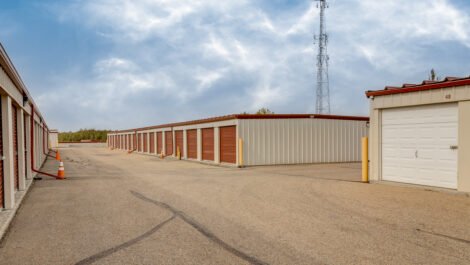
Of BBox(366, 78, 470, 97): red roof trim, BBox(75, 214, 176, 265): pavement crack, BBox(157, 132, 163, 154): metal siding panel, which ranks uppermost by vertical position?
BBox(366, 78, 470, 97): red roof trim

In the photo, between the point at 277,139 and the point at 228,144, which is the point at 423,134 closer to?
the point at 277,139

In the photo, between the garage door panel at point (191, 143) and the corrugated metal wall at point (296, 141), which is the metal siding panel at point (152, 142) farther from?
the corrugated metal wall at point (296, 141)

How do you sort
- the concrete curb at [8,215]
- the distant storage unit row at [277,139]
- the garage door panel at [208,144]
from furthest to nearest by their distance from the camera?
the garage door panel at [208,144] < the distant storage unit row at [277,139] < the concrete curb at [8,215]

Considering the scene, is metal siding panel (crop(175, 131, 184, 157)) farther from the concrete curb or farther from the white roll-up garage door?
the white roll-up garage door

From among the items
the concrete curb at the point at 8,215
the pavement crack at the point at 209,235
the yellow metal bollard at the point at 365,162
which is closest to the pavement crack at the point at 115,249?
the pavement crack at the point at 209,235

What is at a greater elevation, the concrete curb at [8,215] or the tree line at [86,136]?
the tree line at [86,136]

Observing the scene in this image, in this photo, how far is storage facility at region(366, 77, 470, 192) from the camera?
1108cm

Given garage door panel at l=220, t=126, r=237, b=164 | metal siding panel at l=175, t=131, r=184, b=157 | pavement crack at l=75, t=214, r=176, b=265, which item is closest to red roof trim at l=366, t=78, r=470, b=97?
pavement crack at l=75, t=214, r=176, b=265

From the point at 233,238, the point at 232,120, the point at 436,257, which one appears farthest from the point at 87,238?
the point at 232,120

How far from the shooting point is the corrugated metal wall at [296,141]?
2294 centimetres

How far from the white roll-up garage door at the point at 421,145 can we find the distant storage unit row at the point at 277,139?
10126 mm

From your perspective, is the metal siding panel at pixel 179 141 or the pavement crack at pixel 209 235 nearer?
the pavement crack at pixel 209 235

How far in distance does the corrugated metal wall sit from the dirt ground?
10450 millimetres

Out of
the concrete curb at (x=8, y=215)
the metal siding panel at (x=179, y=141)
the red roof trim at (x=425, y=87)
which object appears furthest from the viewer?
the metal siding panel at (x=179, y=141)
